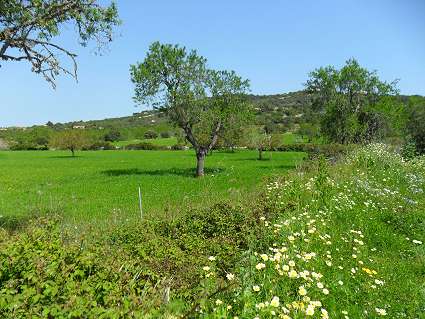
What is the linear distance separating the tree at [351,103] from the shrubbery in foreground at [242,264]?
3019cm

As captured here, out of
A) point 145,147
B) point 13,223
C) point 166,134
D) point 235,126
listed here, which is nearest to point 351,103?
point 235,126

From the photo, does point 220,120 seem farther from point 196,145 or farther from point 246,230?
point 246,230

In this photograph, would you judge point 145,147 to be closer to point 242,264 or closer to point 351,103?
point 351,103

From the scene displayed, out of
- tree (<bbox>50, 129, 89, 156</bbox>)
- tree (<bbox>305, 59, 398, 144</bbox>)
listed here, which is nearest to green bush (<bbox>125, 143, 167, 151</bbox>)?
tree (<bbox>50, 129, 89, 156</bbox>)

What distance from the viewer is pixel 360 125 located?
40844 millimetres

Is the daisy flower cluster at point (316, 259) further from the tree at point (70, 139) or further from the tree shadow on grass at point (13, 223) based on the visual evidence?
the tree at point (70, 139)

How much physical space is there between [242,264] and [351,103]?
130 feet

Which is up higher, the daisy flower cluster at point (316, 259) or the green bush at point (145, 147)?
the daisy flower cluster at point (316, 259)

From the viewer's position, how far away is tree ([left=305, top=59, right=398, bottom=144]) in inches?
1585

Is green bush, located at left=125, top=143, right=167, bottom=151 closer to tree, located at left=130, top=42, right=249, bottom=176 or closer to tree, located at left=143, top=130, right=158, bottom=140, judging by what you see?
tree, located at left=143, top=130, right=158, bottom=140

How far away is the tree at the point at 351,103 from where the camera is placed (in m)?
40.2

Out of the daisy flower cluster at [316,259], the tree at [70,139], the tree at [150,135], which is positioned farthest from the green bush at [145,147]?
the daisy flower cluster at [316,259]

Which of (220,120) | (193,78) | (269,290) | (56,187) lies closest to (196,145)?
(220,120)

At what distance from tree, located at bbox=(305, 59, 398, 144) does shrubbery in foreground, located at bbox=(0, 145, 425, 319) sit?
3019cm
